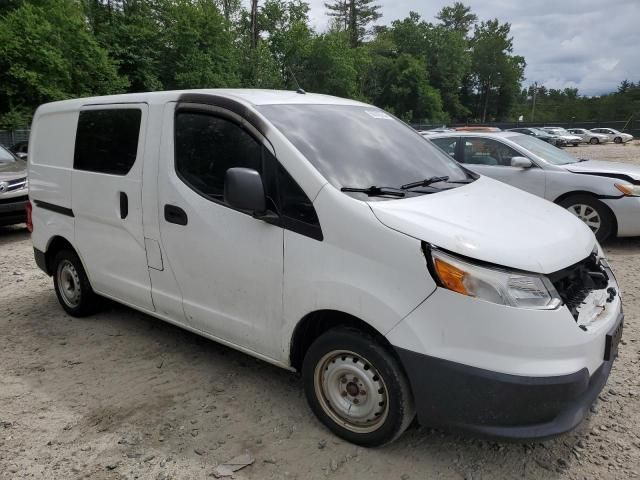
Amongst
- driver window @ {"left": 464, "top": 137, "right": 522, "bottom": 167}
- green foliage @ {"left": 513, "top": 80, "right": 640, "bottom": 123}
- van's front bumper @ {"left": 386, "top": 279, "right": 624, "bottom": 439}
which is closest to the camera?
van's front bumper @ {"left": 386, "top": 279, "right": 624, "bottom": 439}

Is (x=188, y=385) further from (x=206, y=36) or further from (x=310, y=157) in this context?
(x=206, y=36)

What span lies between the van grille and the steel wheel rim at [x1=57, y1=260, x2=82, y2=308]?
12.6ft

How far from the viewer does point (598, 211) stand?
6.70 metres

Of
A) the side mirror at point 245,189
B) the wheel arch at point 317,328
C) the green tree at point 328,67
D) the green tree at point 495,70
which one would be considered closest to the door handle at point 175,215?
the side mirror at point 245,189

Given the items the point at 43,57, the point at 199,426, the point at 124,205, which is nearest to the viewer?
the point at 199,426

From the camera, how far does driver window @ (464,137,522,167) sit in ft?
24.4

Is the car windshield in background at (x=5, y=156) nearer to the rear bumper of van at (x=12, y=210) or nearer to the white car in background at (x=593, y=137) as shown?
the rear bumper of van at (x=12, y=210)

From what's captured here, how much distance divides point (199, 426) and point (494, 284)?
1870 mm

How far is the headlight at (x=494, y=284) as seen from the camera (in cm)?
228

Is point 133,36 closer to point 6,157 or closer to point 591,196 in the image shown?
Result: point 6,157

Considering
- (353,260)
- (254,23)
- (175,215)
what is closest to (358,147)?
(353,260)

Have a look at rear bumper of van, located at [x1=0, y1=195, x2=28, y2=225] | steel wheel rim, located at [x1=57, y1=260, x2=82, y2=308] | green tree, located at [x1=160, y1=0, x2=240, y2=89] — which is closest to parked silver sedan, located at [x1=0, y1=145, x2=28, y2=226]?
rear bumper of van, located at [x1=0, y1=195, x2=28, y2=225]

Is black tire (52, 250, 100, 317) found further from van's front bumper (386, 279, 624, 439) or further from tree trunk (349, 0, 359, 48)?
tree trunk (349, 0, 359, 48)

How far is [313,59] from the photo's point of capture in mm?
53281
